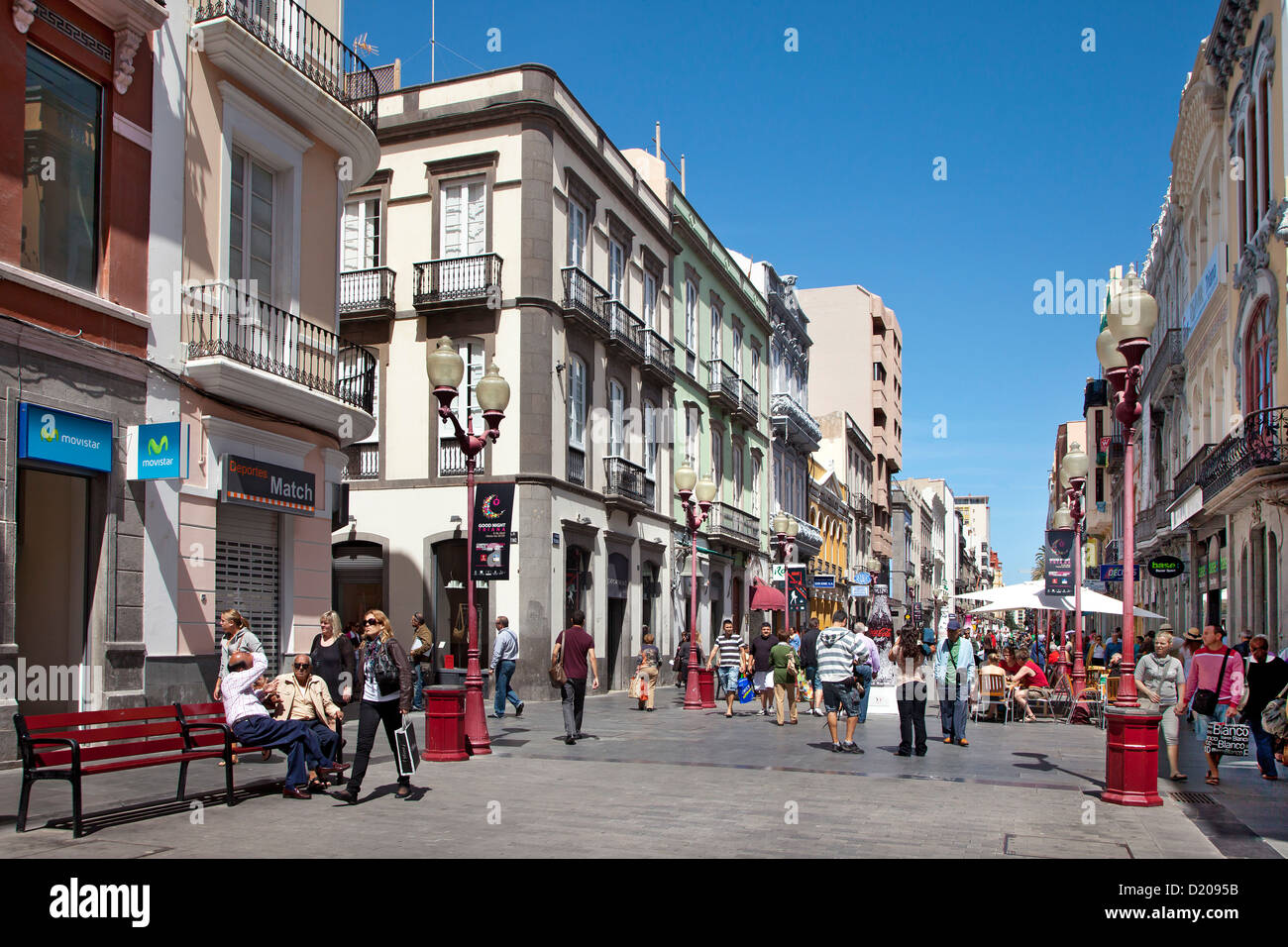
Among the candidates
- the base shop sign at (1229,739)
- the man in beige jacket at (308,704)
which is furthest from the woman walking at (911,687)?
the man in beige jacket at (308,704)

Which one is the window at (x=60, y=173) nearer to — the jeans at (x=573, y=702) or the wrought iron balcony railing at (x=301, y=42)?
the wrought iron balcony railing at (x=301, y=42)

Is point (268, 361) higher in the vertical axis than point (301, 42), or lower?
lower

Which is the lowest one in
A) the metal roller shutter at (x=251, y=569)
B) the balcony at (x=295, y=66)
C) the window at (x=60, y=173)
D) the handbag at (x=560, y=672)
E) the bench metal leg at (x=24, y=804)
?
the bench metal leg at (x=24, y=804)

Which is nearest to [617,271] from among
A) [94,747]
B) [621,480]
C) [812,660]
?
[621,480]

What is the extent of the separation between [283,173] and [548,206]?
355 inches

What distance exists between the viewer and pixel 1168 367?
109ft

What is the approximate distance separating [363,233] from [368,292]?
4.99 feet

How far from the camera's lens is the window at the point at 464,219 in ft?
80.6

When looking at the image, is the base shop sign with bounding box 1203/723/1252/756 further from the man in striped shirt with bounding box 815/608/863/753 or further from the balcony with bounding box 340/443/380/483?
the balcony with bounding box 340/443/380/483

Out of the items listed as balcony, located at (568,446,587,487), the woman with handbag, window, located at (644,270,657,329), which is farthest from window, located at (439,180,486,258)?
the woman with handbag

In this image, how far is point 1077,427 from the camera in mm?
96438

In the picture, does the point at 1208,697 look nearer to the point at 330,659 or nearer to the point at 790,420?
the point at 330,659

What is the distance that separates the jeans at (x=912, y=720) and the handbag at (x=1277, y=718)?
14.6ft
